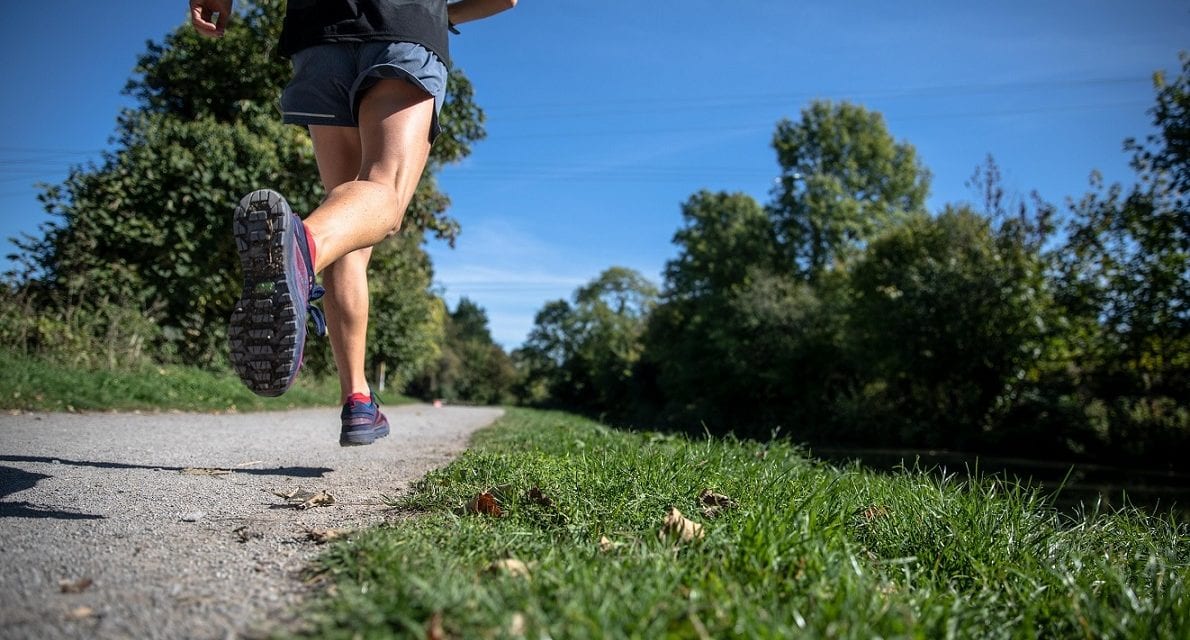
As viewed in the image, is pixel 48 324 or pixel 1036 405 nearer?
pixel 48 324

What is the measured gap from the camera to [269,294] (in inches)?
73.4

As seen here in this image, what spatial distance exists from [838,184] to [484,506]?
31295mm

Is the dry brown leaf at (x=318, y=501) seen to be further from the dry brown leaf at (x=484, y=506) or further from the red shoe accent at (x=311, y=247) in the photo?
the red shoe accent at (x=311, y=247)

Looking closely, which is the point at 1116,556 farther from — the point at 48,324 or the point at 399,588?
the point at 48,324

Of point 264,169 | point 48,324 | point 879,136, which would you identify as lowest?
point 48,324

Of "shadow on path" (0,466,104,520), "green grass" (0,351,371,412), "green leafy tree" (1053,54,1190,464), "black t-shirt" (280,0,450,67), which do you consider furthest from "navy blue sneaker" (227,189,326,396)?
"green leafy tree" (1053,54,1190,464)

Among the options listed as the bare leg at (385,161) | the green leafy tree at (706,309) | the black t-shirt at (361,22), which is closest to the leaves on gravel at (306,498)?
the bare leg at (385,161)

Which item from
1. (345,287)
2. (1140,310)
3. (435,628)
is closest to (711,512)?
(435,628)

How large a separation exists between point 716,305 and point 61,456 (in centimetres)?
2985

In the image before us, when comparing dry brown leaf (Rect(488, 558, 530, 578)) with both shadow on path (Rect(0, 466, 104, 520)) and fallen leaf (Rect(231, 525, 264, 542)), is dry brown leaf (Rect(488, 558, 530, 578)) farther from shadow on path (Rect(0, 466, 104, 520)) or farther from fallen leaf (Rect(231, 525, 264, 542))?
shadow on path (Rect(0, 466, 104, 520))

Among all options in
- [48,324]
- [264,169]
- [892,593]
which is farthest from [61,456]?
[264,169]

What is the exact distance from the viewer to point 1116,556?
2340 millimetres

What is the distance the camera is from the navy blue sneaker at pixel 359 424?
8.69 ft

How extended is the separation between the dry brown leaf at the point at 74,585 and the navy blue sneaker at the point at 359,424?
1.29m
